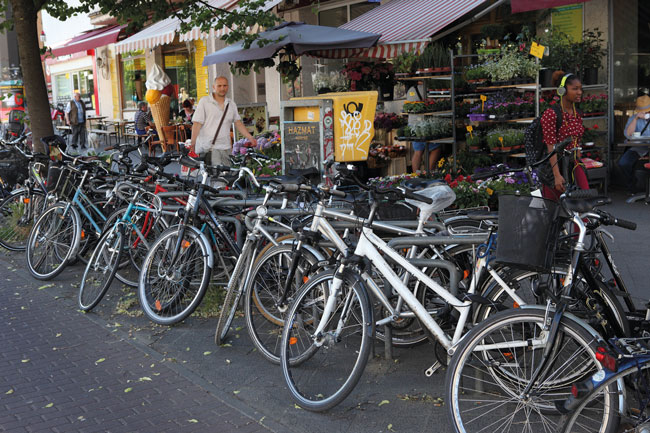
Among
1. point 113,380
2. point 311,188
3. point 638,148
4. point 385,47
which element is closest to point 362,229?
point 311,188

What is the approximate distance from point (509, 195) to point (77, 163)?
216 inches

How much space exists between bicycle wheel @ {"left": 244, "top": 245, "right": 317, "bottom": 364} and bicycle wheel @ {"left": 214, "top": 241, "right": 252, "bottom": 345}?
0.16m

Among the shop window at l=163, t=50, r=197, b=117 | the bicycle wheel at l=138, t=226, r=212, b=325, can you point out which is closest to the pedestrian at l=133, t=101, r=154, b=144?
the shop window at l=163, t=50, r=197, b=117

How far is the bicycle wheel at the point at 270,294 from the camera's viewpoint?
16.4ft

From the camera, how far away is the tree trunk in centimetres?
948

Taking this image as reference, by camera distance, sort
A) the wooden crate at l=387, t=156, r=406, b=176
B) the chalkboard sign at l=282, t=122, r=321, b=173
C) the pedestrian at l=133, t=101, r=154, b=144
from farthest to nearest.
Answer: the pedestrian at l=133, t=101, r=154, b=144
the wooden crate at l=387, t=156, r=406, b=176
the chalkboard sign at l=282, t=122, r=321, b=173

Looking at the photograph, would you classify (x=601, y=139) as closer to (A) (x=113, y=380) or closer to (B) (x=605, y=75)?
(B) (x=605, y=75)

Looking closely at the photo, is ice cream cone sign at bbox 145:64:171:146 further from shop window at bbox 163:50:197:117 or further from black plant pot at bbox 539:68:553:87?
black plant pot at bbox 539:68:553:87

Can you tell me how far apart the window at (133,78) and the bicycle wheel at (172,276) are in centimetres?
1990

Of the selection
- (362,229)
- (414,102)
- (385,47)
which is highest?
(385,47)

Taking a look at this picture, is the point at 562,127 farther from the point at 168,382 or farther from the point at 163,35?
the point at 163,35

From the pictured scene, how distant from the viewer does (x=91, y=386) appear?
4.83 meters

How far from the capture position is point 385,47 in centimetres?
1023

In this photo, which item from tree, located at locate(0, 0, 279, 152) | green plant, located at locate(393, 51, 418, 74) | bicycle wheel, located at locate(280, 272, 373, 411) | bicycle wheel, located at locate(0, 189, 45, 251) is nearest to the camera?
bicycle wheel, located at locate(280, 272, 373, 411)
